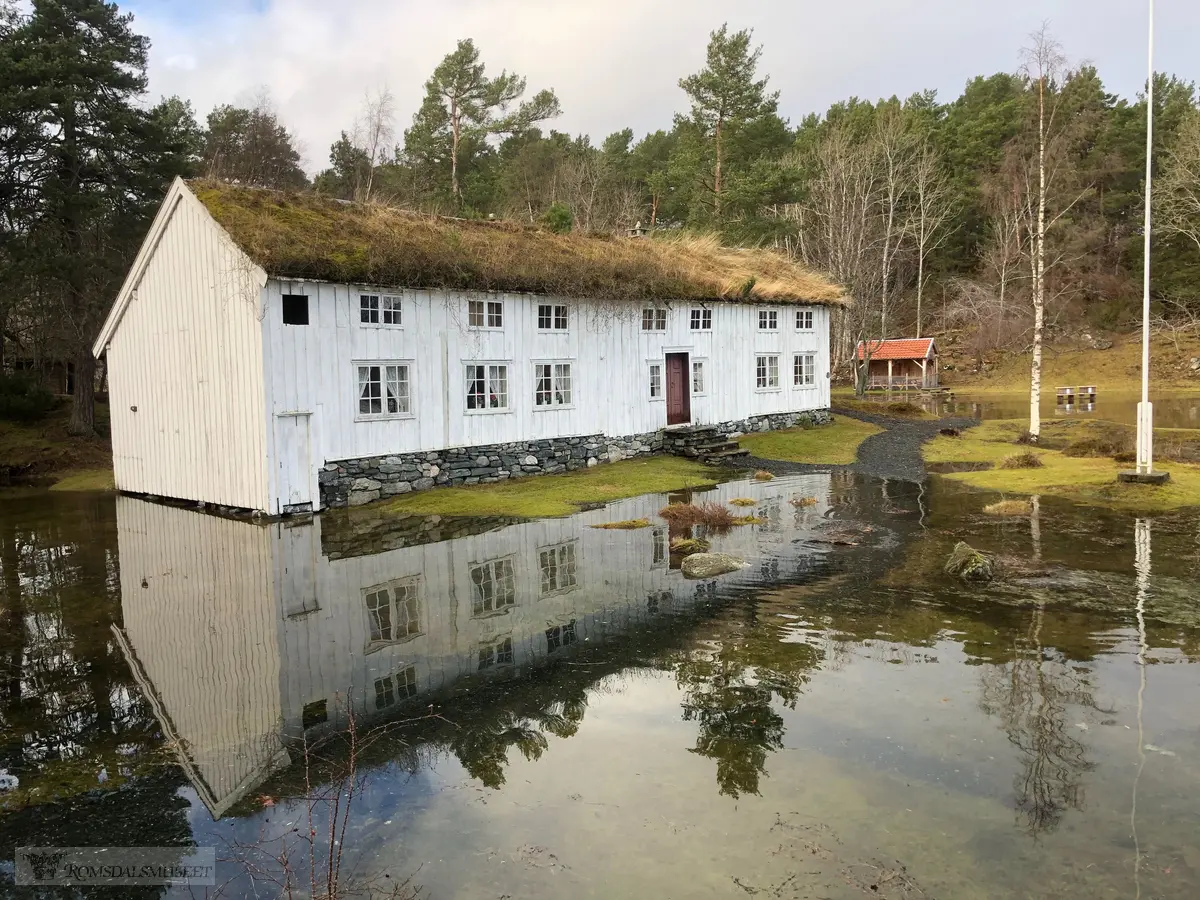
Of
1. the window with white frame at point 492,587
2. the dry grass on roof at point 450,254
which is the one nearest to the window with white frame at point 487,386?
the dry grass on roof at point 450,254

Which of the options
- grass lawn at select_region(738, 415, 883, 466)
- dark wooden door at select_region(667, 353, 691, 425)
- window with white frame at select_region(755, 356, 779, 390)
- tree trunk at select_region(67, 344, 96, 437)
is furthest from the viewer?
window with white frame at select_region(755, 356, 779, 390)

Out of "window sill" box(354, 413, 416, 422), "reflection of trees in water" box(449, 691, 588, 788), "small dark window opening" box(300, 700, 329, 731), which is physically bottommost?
"reflection of trees in water" box(449, 691, 588, 788)

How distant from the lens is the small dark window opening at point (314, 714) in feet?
25.9

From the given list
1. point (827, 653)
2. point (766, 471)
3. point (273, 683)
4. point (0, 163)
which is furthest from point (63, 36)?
→ point (827, 653)

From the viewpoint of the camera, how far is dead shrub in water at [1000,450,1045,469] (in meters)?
22.4

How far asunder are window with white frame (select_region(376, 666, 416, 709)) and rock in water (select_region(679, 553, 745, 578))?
5257 millimetres

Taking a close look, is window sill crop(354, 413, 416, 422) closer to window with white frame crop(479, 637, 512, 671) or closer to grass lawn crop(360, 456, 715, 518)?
grass lawn crop(360, 456, 715, 518)

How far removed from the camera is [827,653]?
9.52 meters

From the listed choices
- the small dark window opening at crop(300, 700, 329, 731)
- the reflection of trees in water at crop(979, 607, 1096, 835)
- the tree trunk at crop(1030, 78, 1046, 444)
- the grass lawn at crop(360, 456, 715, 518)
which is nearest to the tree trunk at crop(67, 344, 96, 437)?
the grass lawn at crop(360, 456, 715, 518)

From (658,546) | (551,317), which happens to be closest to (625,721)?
(658,546)

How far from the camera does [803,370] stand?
32594mm

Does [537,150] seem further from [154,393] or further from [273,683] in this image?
[273,683]

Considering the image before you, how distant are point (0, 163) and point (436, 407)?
772 inches

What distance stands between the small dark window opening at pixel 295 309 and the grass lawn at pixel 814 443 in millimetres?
14467
